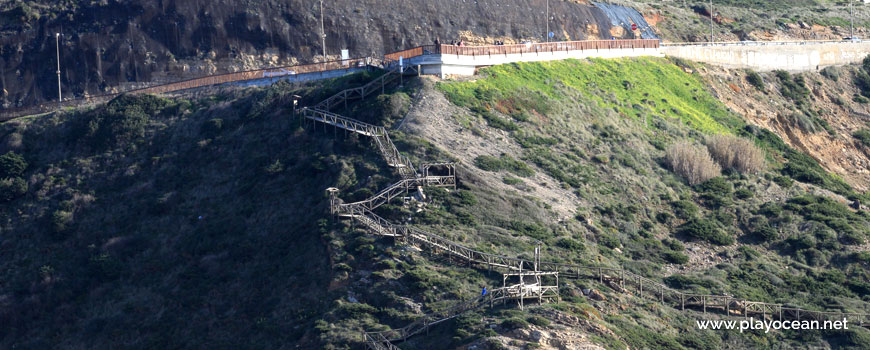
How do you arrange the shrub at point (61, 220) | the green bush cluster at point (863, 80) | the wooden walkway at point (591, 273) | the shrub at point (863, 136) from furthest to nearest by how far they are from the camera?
the green bush cluster at point (863, 80), the shrub at point (863, 136), the shrub at point (61, 220), the wooden walkway at point (591, 273)

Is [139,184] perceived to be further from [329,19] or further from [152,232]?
[329,19]

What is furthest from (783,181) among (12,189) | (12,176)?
(12,176)

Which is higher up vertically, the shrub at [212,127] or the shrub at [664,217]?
the shrub at [212,127]

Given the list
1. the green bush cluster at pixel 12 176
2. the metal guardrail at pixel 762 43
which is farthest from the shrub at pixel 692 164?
the green bush cluster at pixel 12 176

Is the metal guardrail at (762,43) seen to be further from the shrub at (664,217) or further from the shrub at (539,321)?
the shrub at (539,321)

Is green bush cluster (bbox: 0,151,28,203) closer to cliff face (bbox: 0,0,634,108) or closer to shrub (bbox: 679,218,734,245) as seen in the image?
cliff face (bbox: 0,0,634,108)

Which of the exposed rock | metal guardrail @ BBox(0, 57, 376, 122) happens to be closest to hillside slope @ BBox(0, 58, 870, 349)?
the exposed rock

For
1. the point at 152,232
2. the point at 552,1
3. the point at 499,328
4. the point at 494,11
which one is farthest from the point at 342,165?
the point at 552,1

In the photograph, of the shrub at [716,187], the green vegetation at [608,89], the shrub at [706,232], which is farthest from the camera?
the green vegetation at [608,89]
